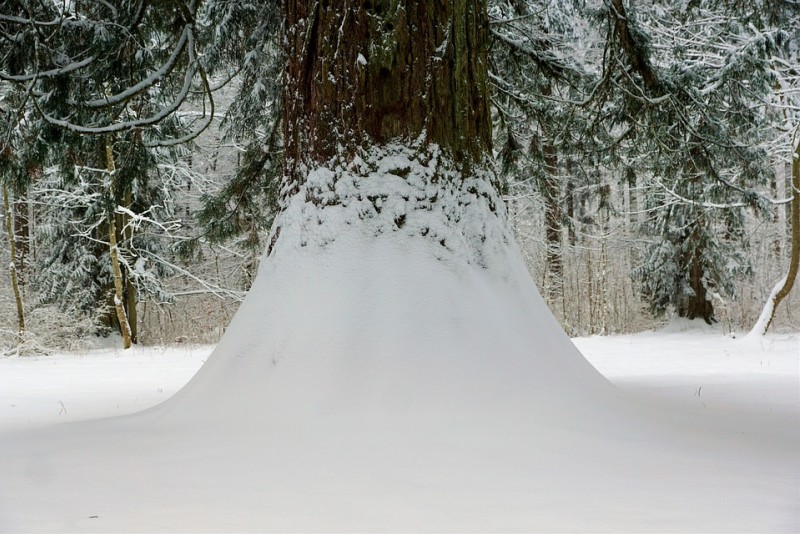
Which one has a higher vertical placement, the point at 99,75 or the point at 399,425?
the point at 99,75

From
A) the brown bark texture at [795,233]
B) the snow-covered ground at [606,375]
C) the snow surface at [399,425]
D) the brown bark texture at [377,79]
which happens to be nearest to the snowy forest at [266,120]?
the brown bark texture at [795,233]

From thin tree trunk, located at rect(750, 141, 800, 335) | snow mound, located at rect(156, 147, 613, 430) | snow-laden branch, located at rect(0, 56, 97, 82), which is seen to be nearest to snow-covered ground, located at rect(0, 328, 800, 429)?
thin tree trunk, located at rect(750, 141, 800, 335)

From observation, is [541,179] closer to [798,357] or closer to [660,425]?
[798,357]

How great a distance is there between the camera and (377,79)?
339 centimetres

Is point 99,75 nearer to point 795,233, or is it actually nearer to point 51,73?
point 51,73

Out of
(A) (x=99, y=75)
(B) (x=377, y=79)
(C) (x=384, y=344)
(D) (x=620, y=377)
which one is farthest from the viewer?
(D) (x=620, y=377)

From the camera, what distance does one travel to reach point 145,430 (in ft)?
10.2

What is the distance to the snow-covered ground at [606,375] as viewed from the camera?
6.33ft

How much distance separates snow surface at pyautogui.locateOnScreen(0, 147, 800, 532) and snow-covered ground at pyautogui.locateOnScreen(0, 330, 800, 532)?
2cm

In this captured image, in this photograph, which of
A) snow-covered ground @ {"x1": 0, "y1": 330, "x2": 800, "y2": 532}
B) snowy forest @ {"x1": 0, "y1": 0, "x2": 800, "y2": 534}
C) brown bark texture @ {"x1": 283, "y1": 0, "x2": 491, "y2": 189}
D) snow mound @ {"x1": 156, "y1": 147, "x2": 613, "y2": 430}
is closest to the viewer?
snow-covered ground @ {"x1": 0, "y1": 330, "x2": 800, "y2": 532}

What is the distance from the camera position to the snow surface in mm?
2037

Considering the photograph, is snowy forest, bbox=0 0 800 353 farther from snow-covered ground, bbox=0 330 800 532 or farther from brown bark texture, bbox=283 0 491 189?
snow-covered ground, bbox=0 330 800 532

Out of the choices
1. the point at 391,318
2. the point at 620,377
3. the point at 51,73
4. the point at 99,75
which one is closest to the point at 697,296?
the point at 620,377

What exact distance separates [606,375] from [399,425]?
472cm
